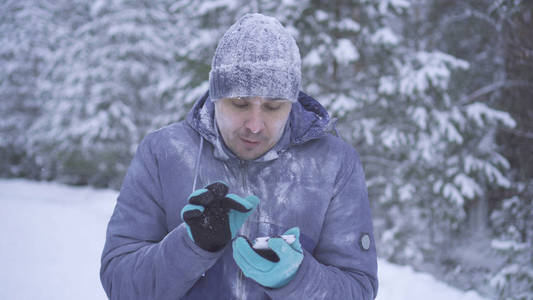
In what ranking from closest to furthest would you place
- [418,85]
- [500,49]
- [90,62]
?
[418,85], [500,49], [90,62]

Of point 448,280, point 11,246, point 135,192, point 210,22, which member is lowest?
point 448,280

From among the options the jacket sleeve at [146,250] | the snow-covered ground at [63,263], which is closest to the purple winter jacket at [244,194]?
the jacket sleeve at [146,250]

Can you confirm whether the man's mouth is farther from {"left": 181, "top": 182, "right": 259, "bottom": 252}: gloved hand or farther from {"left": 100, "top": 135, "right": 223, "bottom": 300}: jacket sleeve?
{"left": 100, "top": 135, "right": 223, "bottom": 300}: jacket sleeve

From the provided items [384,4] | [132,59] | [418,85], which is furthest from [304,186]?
[132,59]

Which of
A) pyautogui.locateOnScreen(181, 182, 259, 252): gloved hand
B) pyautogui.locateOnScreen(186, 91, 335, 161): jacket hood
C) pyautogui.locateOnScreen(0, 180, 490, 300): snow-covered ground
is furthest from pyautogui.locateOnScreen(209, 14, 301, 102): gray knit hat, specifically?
pyautogui.locateOnScreen(0, 180, 490, 300): snow-covered ground

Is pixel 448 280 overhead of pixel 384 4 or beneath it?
beneath

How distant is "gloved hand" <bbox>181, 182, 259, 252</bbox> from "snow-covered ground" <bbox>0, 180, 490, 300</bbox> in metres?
3.36

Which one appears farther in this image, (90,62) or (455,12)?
(90,62)

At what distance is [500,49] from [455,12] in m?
1.81

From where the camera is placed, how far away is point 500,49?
6.82m

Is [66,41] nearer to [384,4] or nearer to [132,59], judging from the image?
[132,59]

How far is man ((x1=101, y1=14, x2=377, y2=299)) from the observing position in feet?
4.45

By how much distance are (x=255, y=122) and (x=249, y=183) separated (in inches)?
11.0

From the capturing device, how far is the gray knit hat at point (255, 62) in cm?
138
